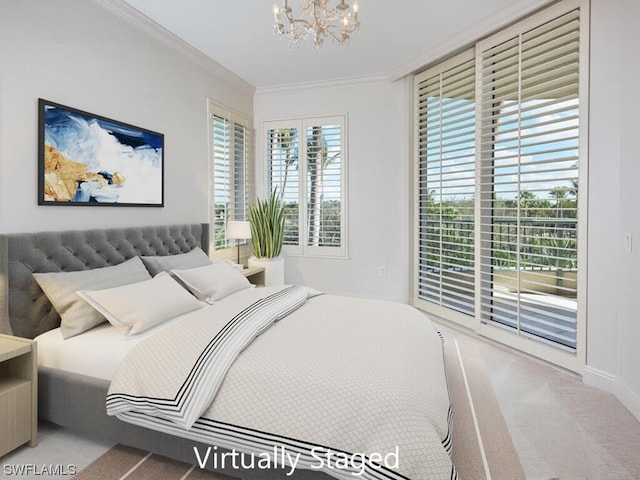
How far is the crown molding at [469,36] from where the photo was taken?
2971mm

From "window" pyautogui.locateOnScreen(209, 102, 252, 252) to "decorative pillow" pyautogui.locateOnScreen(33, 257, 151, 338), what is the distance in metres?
1.77

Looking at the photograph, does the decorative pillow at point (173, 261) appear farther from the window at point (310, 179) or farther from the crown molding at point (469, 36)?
the crown molding at point (469, 36)

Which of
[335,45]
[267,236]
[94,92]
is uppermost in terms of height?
[335,45]

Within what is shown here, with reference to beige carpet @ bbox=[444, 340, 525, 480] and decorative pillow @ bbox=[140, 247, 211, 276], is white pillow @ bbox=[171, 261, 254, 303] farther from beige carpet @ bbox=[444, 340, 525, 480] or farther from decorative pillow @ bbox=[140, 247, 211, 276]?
beige carpet @ bbox=[444, 340, 525, 480]

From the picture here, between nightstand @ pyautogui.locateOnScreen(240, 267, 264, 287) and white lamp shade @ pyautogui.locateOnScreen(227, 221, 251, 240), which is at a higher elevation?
white lamp shade @ pyautogui.locateOnScreen(227, 221, 251, 240)

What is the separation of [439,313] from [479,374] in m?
1.33

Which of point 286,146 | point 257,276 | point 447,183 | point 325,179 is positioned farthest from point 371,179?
point 257,276

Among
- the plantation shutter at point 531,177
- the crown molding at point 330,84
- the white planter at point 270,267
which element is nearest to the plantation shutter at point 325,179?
the crown molding at point 330,84

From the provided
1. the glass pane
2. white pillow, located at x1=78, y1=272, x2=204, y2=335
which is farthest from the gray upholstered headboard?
the glass pane

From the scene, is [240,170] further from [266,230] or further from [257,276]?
[257,276]

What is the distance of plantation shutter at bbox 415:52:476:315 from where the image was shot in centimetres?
371

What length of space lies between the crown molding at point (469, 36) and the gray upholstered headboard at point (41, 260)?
10.4 feet

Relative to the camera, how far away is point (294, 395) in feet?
5.06

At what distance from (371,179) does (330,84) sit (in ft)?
4.08
